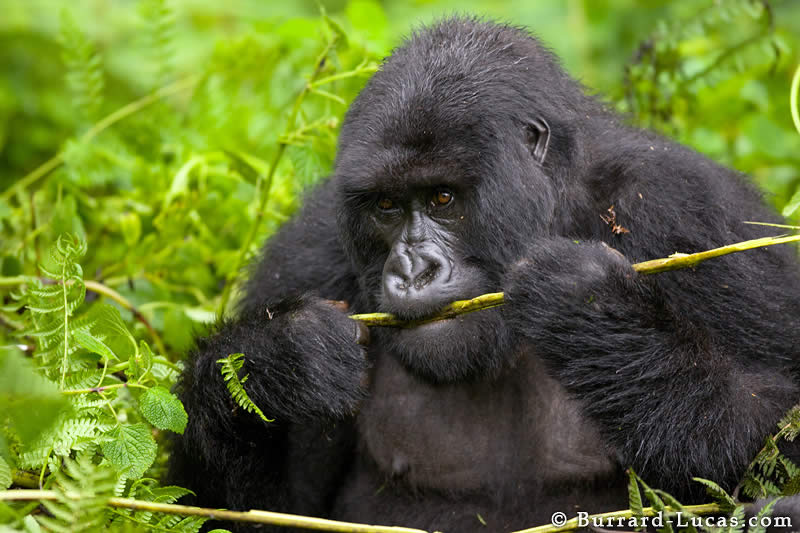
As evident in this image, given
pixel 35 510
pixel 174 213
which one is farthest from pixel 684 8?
pixel 35 510

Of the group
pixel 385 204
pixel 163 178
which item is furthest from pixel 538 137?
pixel 163 178

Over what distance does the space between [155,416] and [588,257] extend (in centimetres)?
152

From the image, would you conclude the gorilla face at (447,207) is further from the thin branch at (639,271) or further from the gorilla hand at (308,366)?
the gorilla hand at (308,366)

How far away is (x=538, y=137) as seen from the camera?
3.57 metres

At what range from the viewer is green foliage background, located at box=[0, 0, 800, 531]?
2900 millimetres

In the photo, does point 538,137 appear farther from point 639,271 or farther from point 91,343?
point 91,343

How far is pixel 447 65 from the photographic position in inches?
139

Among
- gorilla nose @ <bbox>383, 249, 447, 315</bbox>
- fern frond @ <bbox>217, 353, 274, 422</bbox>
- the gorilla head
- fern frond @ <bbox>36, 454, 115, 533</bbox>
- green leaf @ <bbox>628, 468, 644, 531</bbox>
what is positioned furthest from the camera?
the gorilla head

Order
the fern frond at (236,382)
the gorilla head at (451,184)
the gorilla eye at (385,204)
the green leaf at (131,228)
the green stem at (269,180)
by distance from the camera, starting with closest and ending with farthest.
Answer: the fern frond at (236,382)
the gorilla head at (451,184)
the gorilla eye at (385,204)
the green stem at (269,180)
the green leaf at (131,228)

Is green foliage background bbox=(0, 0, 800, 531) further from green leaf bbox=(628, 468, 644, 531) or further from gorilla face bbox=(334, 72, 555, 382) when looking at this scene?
gorilla face bbox=(334, 72, 555, 382)

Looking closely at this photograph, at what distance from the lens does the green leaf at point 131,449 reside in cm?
283

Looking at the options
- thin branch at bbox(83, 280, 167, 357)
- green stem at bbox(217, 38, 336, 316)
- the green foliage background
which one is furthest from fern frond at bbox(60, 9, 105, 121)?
thin branch at bbox(83, 280, 167, 357)

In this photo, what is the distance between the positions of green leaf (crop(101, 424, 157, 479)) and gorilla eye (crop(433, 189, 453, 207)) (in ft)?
4.35

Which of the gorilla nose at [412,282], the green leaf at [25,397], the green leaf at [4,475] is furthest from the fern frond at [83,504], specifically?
the gorilla nose at [412,282]
